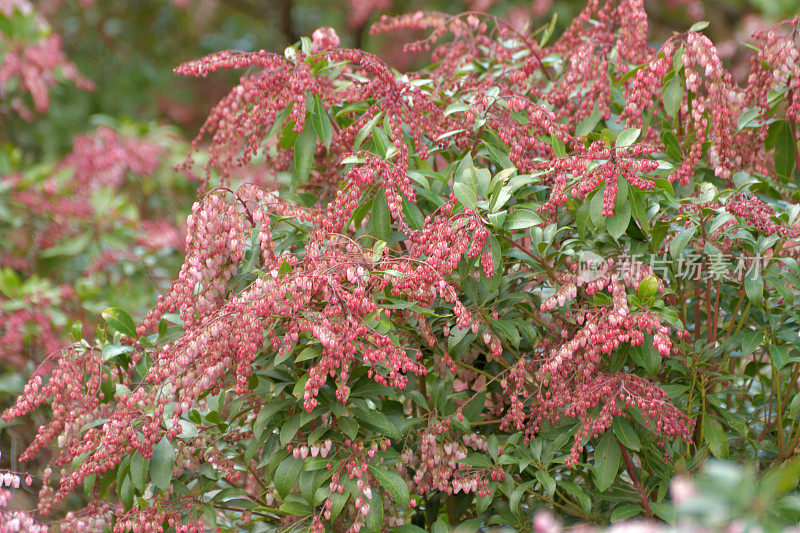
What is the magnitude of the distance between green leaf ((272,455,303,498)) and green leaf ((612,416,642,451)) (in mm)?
828

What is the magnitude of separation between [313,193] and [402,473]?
960mm

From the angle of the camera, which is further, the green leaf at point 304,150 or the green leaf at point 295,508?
the green leaf at point 304,150

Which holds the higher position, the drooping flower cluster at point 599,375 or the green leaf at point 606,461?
the drooping flower cluster at point 599,375

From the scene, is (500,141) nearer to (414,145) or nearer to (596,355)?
(414,145)

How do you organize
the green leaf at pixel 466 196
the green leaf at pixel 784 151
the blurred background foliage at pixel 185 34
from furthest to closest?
the blurred background foliage at pixel 185 34 → the green leaf at pixel 784 151 → the green leaf at pixel 466 196

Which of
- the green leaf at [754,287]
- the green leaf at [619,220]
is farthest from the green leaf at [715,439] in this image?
Result: the green leaf at [619,220]

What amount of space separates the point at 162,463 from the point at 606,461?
1.18m

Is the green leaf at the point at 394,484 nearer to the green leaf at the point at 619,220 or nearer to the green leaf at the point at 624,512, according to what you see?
the green leaf at the point at 624,512

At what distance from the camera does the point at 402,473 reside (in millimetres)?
2287

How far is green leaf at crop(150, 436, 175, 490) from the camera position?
7.17ft

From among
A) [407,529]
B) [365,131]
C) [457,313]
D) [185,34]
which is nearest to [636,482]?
[407,529]

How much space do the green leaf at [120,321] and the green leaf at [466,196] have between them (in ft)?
3.59

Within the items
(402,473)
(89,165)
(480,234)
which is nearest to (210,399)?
(402,473)

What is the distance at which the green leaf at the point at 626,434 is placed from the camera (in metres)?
2.11
